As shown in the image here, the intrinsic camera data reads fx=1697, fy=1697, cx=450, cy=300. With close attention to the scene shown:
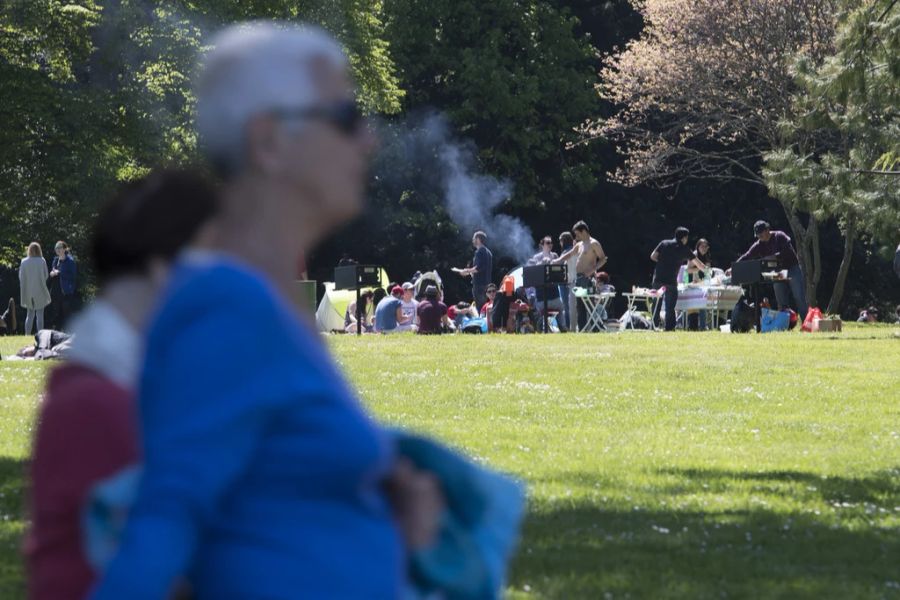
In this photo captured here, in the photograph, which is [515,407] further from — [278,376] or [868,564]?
[278,376]

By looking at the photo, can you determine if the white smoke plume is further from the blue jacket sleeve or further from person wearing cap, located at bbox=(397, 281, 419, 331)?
the blue jacket sleeve

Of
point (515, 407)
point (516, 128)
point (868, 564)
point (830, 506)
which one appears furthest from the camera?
point (516, 128)

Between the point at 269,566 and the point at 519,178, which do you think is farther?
the point at 519,178

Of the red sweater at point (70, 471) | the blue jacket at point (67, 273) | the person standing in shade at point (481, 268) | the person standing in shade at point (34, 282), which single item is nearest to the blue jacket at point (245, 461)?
the red sweater at point (70, 471)

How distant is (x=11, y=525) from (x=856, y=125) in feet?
53.7

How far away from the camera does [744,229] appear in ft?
162

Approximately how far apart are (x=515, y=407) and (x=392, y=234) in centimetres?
3344

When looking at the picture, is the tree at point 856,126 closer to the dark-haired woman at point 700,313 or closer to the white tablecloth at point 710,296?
the white tablecloth at point 710,296

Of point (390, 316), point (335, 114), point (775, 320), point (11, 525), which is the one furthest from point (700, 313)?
point (335, 114)

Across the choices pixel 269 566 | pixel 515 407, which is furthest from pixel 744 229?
pixel 269 566

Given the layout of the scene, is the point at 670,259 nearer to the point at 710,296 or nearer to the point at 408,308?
the point at 710,296

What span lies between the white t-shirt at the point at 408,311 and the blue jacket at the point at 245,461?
86.8ft

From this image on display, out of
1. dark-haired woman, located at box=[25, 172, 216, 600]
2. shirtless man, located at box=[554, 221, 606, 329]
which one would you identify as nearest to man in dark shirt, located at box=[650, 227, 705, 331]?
shirtless man, located at box=[554, 221, 606, 329]

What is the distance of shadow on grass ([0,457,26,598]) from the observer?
7.17 meters
